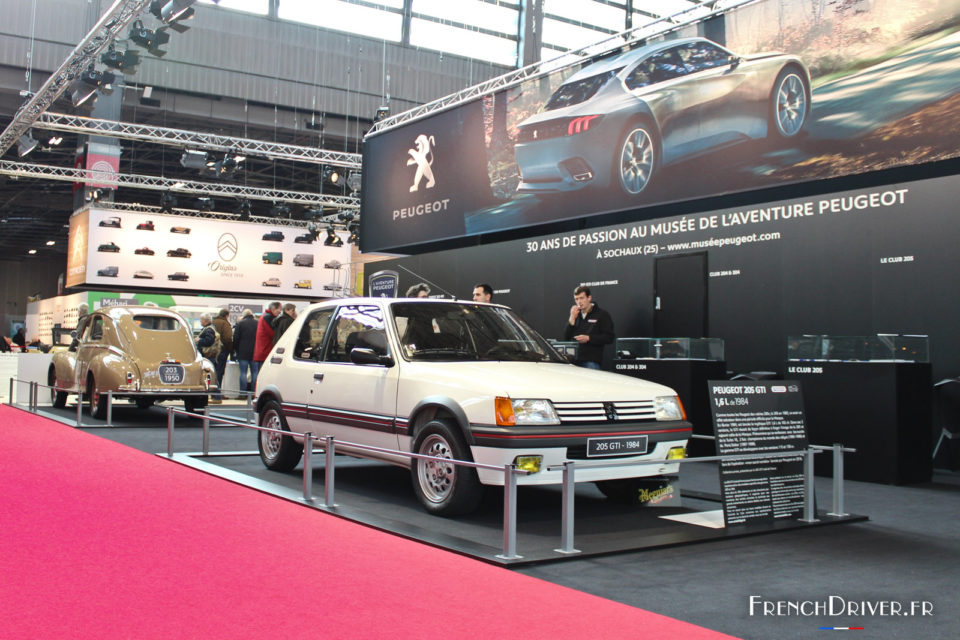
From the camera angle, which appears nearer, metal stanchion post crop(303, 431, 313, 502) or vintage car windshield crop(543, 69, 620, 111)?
metal stanchion post crop(303, 431, 313, 502)

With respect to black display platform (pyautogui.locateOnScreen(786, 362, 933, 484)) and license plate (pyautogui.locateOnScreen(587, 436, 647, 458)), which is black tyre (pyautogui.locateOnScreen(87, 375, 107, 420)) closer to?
license plate (pyautogui.locateOnScreen(587, 436, 647, 458))

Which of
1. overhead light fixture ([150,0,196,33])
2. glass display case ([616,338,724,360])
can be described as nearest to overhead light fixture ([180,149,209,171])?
overhead light fixture ([150,0,196,33])

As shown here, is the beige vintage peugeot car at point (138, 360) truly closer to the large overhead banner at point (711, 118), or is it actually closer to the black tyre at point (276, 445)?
the black tyre at point (276, 445)

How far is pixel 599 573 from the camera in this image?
4.46m

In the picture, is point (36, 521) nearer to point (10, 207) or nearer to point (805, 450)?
point (805, 450)

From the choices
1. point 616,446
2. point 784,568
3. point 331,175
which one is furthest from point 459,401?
point 331,175

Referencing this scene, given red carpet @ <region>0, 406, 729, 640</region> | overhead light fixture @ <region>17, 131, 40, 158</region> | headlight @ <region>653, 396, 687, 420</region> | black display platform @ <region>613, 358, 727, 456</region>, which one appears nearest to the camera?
red carpet @ <region>0, 406, 729, 640</region>

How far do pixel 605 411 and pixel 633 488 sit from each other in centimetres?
114

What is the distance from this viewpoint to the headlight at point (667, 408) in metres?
5.99

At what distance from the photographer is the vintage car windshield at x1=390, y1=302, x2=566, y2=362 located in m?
6.44

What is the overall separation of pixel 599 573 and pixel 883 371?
4827 mm

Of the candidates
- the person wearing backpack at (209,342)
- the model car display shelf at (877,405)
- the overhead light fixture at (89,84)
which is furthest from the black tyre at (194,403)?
the model car display shelf at (877,405)

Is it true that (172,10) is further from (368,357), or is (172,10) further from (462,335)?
(368,357)

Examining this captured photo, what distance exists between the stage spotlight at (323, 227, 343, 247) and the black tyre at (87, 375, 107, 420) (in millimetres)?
16887
